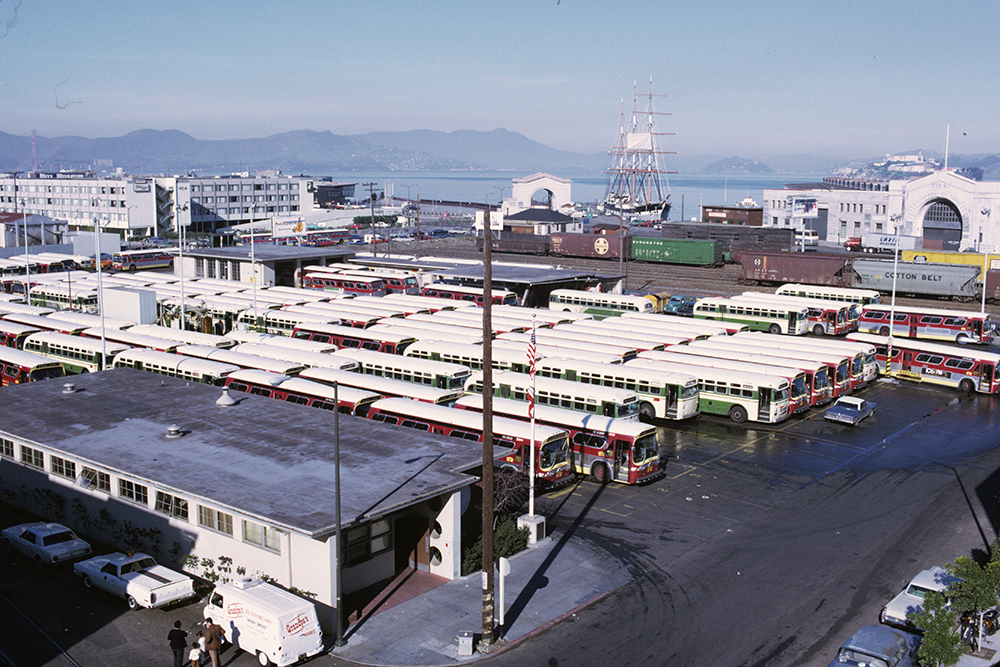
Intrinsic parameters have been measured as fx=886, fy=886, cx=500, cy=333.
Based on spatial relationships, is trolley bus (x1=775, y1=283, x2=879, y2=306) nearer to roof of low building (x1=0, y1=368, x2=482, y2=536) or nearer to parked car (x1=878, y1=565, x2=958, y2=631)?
parked car (x1=878, y1=565, x2=958, y2=631)

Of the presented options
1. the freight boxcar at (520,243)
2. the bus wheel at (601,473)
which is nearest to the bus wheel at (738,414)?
the bus wheel at (601,473)

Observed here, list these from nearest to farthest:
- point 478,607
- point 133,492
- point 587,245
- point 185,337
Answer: point 478,607 < point 133,492 < point 185,337 < point 587,245

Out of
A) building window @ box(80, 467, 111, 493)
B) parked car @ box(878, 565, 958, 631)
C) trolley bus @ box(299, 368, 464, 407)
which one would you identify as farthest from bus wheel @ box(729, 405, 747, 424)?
building window @ box(80, 467, 111, 493)

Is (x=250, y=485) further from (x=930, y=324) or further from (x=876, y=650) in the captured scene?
(x=930, y=324)

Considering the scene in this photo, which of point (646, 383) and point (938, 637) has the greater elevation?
point (646, 383)

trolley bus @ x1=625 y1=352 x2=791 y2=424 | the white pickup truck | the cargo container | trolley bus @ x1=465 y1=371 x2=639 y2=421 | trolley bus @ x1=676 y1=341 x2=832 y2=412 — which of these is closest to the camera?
the white pickup truck

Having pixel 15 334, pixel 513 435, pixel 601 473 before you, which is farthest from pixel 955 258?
pixel 15 334

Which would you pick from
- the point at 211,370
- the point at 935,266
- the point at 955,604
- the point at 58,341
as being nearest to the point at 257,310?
the point at 58,341

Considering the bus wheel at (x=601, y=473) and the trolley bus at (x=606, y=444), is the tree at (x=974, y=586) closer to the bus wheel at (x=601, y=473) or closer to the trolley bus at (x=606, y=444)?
the trolley bus at (x=606, y=444)
